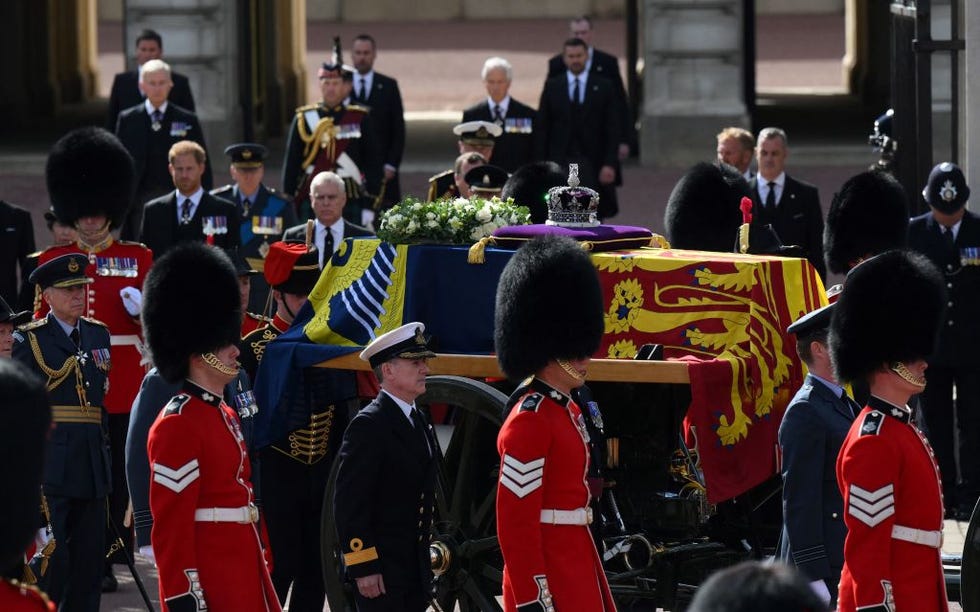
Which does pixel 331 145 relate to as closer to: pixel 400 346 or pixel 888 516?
pixel 400 346

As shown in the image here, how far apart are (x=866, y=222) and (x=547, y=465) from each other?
3.08 metres

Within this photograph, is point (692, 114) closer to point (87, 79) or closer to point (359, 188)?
point (359, 188)

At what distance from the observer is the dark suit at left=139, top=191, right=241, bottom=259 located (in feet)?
32.4

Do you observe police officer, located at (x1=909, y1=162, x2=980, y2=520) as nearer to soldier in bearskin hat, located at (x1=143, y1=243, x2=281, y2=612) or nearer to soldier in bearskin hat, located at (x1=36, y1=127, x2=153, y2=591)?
soldier in bearskin hat, located at (x1=36, y1=127, x2=153, y2=591)

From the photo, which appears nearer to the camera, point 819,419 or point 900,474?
point 900,474

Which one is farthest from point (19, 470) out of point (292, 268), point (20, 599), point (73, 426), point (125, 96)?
point (125, 96)

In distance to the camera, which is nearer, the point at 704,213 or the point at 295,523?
the point at 295,523

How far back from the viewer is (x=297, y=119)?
452 inches

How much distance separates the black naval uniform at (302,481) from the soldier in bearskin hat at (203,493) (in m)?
1.31

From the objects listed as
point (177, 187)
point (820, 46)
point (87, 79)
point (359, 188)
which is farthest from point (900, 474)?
point (820, 46)

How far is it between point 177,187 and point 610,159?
3.31 meters

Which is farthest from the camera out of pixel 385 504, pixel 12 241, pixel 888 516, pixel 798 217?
pixel 798 217

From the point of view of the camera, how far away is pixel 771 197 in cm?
1013

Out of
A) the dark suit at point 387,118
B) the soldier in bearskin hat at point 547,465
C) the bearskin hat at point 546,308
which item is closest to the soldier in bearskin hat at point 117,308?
the bearskin hat at point 546,308
